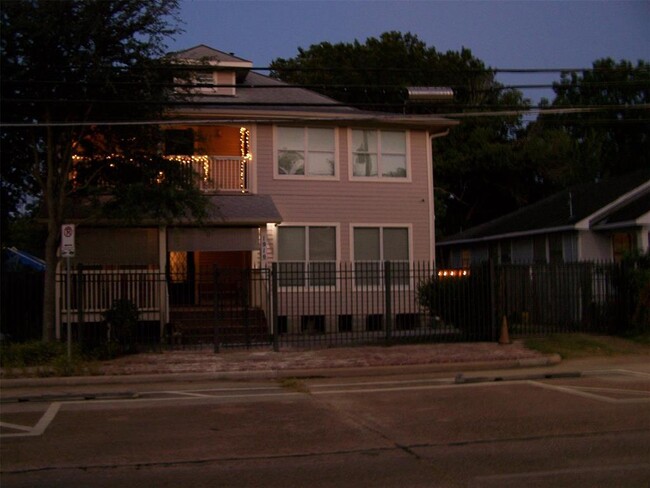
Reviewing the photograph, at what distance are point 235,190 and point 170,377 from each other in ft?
26.9

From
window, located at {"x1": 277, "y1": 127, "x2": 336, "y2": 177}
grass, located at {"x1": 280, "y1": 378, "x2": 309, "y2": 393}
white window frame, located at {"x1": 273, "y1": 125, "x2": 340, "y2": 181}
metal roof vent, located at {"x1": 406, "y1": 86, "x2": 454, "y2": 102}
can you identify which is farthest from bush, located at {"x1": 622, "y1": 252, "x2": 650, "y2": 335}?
grass, located at {"x1": 280, "y1": 378, "x2": 309, "y2": 393}

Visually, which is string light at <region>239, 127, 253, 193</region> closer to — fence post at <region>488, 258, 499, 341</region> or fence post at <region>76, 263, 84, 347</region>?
fence post at <region>76, 263, 84, 347</region>

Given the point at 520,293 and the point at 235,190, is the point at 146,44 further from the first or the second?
the point at 520,293

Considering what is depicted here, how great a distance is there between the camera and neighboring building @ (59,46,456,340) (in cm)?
2089

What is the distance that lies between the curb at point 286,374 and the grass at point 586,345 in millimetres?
947

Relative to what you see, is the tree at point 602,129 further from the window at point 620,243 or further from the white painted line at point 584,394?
the white painted line at point 584,394

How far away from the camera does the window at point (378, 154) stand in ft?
75.5

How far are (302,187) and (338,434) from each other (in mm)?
13761

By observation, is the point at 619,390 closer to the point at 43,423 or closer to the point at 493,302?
the point at 493,302

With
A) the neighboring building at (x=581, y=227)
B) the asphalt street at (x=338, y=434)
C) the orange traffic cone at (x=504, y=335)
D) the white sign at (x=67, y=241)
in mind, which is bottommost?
the asphalt street at (x=338, y=434)

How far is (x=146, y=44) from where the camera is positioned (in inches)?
644

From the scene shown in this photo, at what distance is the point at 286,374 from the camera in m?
15.0

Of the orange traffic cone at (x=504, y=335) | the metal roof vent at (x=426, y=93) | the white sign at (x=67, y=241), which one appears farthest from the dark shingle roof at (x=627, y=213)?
the white sign at (x=67, y=241)

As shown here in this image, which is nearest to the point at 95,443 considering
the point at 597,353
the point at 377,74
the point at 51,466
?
the point at 51,466
